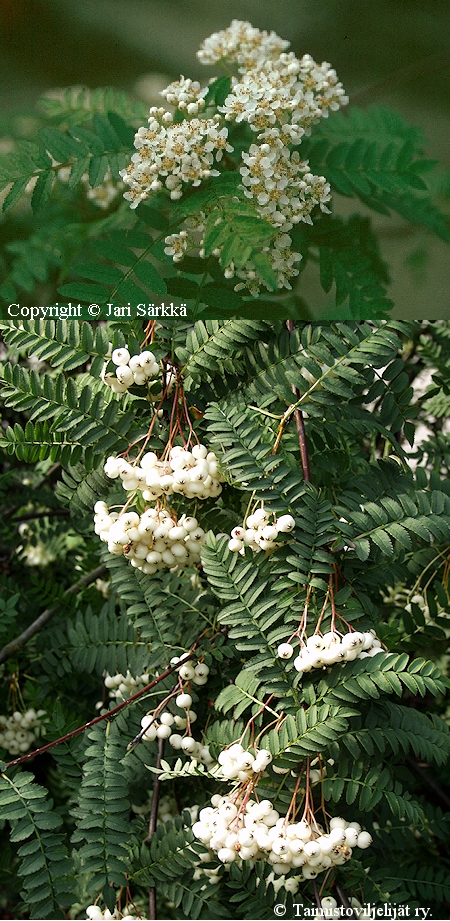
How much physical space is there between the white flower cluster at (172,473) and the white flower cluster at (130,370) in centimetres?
10

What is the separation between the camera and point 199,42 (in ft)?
3.62

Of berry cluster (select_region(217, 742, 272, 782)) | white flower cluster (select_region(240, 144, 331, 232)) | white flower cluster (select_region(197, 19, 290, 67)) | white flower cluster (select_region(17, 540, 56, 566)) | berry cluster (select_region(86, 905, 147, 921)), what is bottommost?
berry cluster (select_region(86, 905, 147, 921))

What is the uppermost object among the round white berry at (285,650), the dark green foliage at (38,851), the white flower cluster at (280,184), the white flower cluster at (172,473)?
the white flower cluster at (280,184)

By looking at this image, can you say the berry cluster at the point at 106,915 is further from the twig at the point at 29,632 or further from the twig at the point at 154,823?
the twig at the point at 29,632

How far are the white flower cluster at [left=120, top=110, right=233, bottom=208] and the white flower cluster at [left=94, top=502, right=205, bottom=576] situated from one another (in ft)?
1.47

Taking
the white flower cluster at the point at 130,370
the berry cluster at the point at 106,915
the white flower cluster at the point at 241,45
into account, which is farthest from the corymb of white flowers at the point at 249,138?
the berry cluster at the point at 106,915

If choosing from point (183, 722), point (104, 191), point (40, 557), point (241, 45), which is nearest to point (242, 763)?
point (183, 722)

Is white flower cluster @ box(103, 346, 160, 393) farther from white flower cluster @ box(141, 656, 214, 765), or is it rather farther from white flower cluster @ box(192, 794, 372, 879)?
white flower cluster @ box(192, 794, 372, 879)

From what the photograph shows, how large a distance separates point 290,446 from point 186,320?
0.78ft

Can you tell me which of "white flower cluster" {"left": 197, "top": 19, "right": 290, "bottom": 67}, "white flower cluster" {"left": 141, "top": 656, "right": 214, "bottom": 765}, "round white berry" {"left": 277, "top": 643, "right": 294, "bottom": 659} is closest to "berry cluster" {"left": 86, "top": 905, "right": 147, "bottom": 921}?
"white flower cluster" {"left": 141, "top": 656, "right": 214, "bottom": 765}

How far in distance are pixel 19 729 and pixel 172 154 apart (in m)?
1.13

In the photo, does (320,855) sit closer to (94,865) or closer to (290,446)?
(94,865)

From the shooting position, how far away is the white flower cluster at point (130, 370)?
3.48 feet

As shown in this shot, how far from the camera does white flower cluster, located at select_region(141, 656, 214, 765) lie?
1137mm
